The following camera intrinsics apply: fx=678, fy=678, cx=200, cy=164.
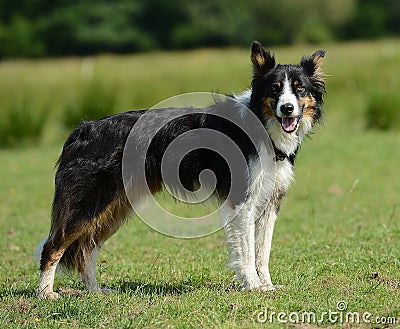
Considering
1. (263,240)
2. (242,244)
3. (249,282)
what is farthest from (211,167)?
(249,282)

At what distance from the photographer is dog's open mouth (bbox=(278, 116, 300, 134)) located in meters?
6.04

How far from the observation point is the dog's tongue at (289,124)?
6.04 m

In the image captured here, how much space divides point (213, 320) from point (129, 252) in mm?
3278

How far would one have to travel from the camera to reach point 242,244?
20.4 ft

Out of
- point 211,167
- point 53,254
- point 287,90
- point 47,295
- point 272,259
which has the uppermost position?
point 287,90

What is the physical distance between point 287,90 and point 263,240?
146 centimetres

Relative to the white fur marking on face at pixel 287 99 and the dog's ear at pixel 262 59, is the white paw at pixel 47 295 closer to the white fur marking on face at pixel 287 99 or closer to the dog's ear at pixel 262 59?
the white fur marking on face at pixel 287 99

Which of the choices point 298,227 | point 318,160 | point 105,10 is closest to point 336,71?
point 318,160

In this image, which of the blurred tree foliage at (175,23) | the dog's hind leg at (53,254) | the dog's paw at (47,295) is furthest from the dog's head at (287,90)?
the blurred tree foliage at (175,23)

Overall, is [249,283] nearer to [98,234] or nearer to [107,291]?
[107,291]

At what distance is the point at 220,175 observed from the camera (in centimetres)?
623
